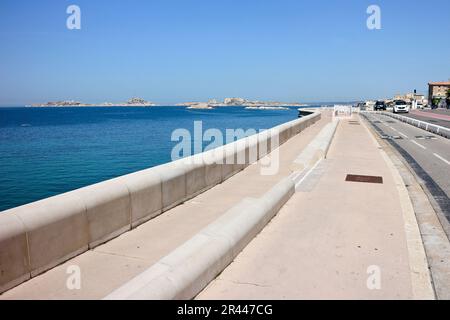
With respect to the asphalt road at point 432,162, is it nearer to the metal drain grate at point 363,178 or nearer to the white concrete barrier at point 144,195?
the metal drain grate at point 363,178

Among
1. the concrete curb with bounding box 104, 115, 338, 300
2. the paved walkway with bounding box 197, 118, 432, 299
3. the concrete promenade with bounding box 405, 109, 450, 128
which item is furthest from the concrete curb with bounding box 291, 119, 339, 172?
the concrete promenade with bounding box 405, 109, 450, 128

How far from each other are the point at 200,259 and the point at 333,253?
1980mm

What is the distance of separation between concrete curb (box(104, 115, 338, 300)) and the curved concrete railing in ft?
4.48

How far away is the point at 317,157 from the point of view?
13.0m

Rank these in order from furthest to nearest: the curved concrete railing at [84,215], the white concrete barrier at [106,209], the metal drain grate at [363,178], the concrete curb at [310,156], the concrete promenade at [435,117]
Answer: the concrete promenade at [435,117] → the concrete curb at [310,156] → the metal drain grate at [363,178] → the white concrete barrier at [106,209] → the curved concrete railing at [84,215]

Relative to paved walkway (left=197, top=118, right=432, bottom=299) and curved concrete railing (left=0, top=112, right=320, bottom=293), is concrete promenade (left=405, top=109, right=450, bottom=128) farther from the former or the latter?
curved concrete railing (left=0, top=112, right=320, bottom=293)

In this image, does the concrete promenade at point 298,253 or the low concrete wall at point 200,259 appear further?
the concrete promenade at point 298,253

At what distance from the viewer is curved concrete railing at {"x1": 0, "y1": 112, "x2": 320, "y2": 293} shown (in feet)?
13.0

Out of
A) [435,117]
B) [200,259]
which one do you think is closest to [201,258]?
[200,259]

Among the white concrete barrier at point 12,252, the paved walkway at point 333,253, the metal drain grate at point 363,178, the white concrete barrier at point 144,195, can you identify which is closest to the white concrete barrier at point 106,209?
the white concrete barrier at point 144,195

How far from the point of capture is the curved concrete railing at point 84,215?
3975mm

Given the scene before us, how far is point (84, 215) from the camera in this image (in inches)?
191

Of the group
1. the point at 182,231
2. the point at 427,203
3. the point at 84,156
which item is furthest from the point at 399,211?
the point at 84,156
